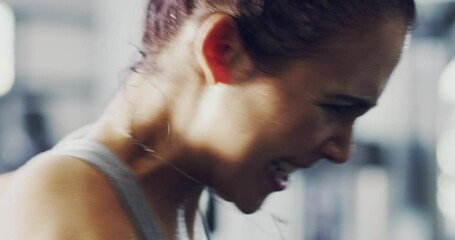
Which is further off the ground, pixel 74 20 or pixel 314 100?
pixel 314 100

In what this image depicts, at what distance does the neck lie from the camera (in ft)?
2.18

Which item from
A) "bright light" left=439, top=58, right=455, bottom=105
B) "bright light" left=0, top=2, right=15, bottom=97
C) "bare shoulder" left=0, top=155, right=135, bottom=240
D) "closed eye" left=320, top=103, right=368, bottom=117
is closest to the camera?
"bare shoulder" left=0, top=155, right=135, bottom=240

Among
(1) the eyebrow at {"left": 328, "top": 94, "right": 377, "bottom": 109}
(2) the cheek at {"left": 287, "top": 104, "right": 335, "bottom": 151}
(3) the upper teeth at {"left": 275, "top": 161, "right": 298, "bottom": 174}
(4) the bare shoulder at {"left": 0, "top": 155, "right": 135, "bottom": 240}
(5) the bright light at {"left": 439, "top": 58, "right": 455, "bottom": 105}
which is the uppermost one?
(1) the eyebrow at {"left": 328, "top": 94, "right": 377, "bottom": 109}

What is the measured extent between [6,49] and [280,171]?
203 cm

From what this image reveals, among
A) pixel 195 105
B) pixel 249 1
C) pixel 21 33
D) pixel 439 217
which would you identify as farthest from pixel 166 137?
pixel 21 33

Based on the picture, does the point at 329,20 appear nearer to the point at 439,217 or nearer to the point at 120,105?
the point at 120,105

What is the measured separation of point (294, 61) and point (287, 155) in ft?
0.31

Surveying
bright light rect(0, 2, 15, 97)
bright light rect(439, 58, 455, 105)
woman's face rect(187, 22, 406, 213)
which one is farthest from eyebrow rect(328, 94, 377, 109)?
bright light rect(0, 2, 15, 97)

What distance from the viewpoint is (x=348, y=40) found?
0.65 metres

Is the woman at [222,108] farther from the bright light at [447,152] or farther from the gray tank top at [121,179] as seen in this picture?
→ the bright light at [447,152]

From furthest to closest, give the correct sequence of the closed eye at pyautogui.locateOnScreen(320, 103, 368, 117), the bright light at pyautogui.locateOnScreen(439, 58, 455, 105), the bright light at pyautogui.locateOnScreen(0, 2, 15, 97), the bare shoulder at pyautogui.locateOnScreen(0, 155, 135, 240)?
the bright light at pyautogui.locateOnScreen(0, 2, 15, 97) → the bright light at pyautogui.locateOnScreen(439, 58, 455, 105) → the closed eye at pyautogui.locateOnScreen(320, 103, 368, 117) → the bare shoulder at pyautogui.locateOnScreen(0, 155, 135, 240)

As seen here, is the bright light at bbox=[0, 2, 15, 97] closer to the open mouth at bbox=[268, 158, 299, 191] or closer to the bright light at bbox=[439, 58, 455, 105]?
the bright light at bbox=[439, 58, 455, 105]

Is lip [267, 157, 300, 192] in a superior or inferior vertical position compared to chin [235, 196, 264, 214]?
superior

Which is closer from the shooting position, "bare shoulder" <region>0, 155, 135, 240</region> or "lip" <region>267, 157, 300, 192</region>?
"bare shoulder" <region>0, 155, 135, 240</region>
